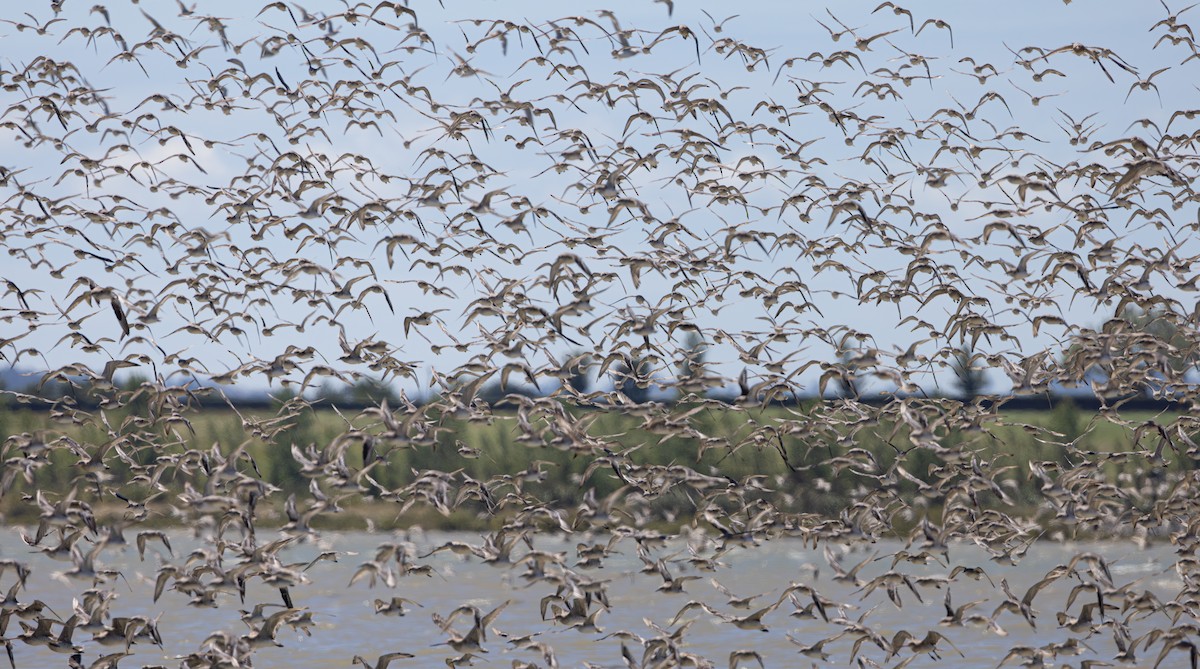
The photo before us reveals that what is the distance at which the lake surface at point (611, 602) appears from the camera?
108ft

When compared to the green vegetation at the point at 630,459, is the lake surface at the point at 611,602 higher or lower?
lower

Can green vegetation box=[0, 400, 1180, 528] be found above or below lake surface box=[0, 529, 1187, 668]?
above

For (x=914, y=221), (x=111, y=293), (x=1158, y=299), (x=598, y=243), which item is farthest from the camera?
(x=914, y=221)

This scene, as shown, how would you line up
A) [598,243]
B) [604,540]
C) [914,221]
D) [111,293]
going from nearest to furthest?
[111,293]
[598,243]
[914,221]
[604,540]

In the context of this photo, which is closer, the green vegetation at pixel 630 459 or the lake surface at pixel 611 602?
the lake surface at pixel 611 602

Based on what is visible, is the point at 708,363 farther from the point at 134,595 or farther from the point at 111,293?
the point at 134,595

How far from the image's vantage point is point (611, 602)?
39656 millimetres

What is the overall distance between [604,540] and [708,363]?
21295mm

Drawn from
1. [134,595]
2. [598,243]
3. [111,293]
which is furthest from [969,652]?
[134,595]

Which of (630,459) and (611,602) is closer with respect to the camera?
(611,602)

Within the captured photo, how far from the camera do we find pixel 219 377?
95.5 feet

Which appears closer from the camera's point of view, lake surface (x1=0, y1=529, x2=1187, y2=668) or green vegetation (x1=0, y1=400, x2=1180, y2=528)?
lake surface (x1=0, y1=529, x2=1187, y2=668)

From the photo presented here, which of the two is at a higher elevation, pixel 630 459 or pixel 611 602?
pixel 630 459

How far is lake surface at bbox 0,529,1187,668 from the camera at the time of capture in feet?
108
